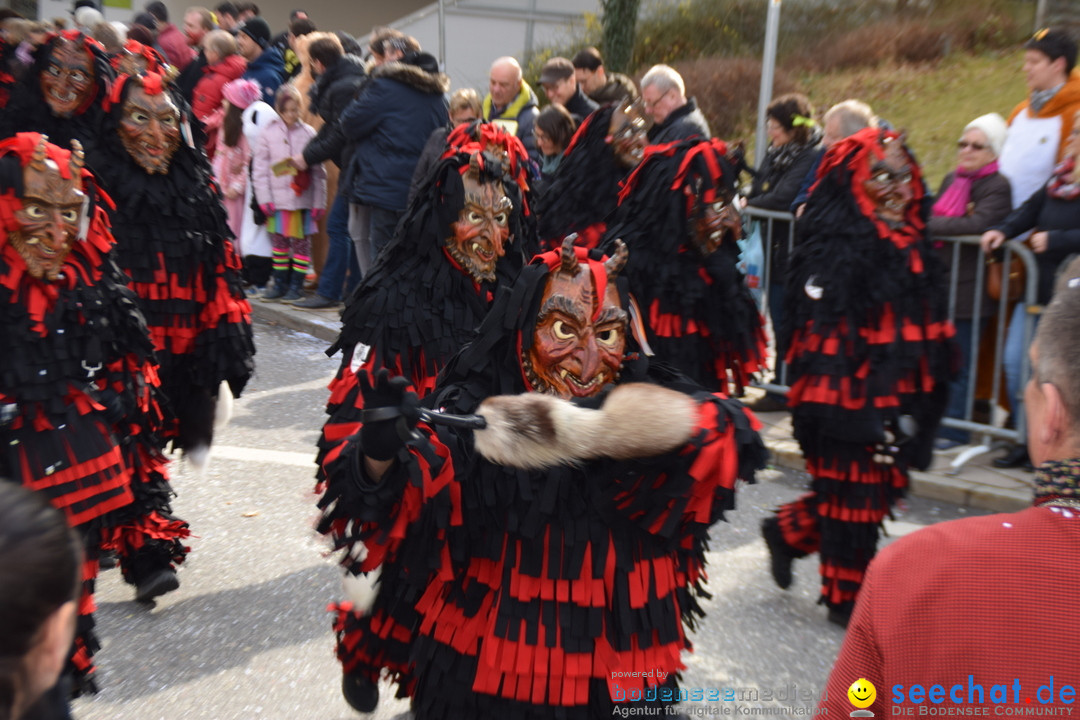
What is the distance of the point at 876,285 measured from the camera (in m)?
3.99

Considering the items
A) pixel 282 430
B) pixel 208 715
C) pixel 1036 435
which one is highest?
pixel 1036 435

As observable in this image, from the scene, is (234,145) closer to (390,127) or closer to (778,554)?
(390,127)

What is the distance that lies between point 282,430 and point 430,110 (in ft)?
9.51

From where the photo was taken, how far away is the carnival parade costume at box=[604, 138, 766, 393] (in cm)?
430

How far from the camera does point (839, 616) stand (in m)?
4.14

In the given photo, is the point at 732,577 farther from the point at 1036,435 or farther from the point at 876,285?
the point at 1036,435

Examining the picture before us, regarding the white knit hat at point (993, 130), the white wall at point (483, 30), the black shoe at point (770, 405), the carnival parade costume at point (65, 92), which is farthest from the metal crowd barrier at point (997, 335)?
the white wall at point (483, 30)

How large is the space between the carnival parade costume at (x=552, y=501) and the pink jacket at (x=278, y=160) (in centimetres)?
665

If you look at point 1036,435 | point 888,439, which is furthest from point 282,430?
point 1036,435

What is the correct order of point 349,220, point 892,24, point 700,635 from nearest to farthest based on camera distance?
point 700,635
point 349,220
point 892,24

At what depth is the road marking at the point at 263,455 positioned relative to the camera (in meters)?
5.79

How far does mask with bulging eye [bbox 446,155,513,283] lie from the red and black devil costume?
4.87ft

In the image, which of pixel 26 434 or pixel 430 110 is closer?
pixel 26 434

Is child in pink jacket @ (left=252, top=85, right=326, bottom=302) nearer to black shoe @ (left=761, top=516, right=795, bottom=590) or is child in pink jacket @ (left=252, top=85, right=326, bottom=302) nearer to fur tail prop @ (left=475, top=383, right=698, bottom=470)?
black shoe @ (left=761, top=516, right=795, bottom=590)
